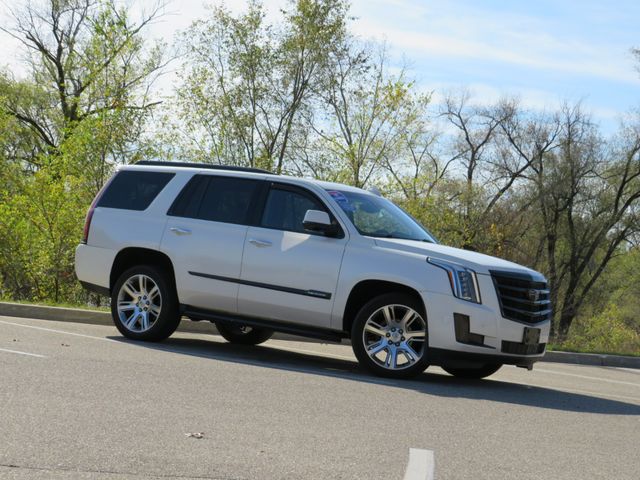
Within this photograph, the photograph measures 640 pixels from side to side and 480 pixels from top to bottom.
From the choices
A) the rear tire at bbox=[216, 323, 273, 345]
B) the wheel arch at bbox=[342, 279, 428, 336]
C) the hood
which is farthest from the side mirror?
the rear tire at bbox=[216, 323, 273, 345]

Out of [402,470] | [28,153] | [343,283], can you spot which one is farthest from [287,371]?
[28,153]

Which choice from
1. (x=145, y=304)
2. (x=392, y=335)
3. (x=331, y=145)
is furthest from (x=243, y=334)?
(x=331, y=145)

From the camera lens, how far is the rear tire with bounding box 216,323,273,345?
12.8m

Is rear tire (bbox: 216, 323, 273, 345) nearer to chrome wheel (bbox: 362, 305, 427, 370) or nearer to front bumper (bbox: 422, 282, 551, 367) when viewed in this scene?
chrome wheel (bbox: 362, 305, 427, 370)

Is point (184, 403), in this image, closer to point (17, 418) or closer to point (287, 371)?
point (17, 418)

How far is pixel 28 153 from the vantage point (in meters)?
48.6

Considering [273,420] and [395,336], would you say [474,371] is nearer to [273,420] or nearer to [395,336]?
[395,336]

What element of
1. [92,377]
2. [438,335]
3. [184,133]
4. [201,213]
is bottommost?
[92,377]

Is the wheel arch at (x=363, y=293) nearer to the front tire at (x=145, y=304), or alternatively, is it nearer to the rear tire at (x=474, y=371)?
the rear tire at (x=474, y=371)

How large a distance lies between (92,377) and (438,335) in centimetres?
329

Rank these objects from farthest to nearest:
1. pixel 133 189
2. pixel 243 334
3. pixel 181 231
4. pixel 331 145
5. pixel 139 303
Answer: pixel 331 145, pixel 243 334, pixel 133 189, pixel 139 303, pixel 181 231

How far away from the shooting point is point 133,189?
11.8 meters

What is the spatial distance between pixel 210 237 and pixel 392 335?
2429 millimetres

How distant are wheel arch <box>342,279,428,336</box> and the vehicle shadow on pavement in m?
0.56
